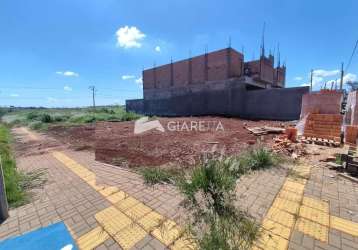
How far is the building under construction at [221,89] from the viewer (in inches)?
606

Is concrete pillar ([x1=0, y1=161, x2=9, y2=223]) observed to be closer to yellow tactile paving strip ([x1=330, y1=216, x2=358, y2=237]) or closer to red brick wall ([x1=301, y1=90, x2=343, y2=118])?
yellow tactile paving strip ([x1=330, y1=216, x2=358, y2=237])

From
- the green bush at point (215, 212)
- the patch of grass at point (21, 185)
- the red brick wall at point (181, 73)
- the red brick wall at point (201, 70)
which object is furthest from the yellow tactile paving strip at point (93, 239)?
the red brick wall at point (181, 73)

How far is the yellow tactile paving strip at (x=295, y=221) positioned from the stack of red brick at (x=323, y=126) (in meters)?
5.04

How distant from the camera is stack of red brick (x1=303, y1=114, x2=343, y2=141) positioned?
632 cm

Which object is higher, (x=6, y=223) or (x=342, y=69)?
(x=342, y=69)

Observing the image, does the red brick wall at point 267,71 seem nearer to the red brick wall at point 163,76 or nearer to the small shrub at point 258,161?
the red brick wall at point 163,76

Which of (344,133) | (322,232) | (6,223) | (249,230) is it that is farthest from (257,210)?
(344,133)

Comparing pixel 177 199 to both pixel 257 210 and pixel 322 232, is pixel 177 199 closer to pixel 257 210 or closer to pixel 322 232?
pixel 257 210

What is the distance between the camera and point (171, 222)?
2033mm

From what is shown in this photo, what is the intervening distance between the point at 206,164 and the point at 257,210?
0.85 metres

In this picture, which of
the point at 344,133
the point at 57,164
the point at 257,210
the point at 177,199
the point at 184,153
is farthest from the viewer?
the point at 344,133

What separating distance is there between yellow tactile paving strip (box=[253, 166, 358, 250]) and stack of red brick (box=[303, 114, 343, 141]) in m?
5.04

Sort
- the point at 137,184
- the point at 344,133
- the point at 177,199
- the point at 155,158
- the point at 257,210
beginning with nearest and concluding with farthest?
1. the point at 257,210
2. the point at 177,199
3. the point at 137,184
4. the point at 155,158
5. the point at 344,133

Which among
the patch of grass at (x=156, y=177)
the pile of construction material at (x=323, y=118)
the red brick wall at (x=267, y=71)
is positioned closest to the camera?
the patch of grass at (x=156, y=177)
